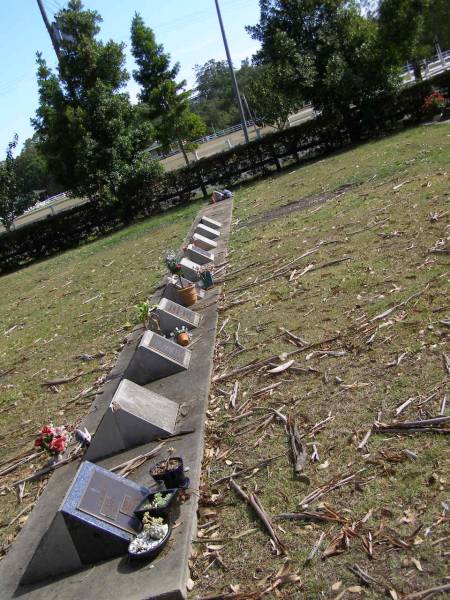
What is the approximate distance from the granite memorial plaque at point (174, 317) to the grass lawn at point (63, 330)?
100 centimetres

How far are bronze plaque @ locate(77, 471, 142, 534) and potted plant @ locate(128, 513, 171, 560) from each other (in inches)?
5.4

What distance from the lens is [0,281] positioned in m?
24.4

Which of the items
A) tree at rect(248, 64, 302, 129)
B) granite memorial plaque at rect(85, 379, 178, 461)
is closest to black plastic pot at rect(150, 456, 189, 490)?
granite memorial plaque at rect(85, 379, 178, 461)

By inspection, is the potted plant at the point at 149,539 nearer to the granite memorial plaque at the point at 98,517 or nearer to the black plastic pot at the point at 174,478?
the granite memorial plaque at the point at 98,517

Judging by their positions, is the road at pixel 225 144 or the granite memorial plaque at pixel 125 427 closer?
the granite memorial plaque at pixel 125 427

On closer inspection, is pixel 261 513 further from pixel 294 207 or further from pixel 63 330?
pixel 294 207

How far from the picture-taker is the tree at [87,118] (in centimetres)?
2592

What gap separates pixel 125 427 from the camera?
18.8 ft

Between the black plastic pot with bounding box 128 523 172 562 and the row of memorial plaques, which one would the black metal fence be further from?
the black plastic pot with bounding box 128 523 172 562

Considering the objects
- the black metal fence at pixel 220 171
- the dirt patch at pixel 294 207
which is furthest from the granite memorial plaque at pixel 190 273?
the black metal fence at pixel 220 171

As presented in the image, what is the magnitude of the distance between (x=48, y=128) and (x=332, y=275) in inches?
846

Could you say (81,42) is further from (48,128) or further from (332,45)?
(332,45)

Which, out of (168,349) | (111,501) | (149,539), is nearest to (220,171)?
(168,349)

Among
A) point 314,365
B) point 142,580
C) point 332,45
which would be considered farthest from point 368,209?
point 332,45
